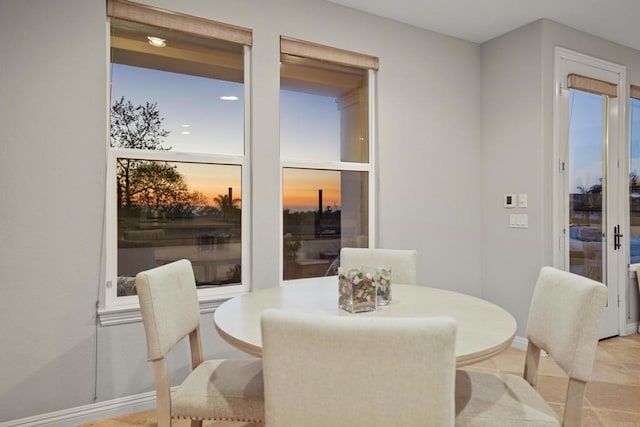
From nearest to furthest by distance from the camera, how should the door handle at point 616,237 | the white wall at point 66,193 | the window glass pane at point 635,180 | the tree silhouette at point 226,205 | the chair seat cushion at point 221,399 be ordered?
the chair seat cushion at point 221,399
the white wall at point 66,193
the tree silhouette at point 226,205
the door handle at point 616,237
the window glass pane at point 635,180

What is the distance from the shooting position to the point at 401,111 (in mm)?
3354

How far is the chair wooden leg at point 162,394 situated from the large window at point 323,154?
1462 millimetres

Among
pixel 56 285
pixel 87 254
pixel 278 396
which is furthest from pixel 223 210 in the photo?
pixel 278 396

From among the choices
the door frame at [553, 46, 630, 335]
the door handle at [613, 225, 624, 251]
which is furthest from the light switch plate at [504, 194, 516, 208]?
the door handle at [613, 225, 624, 251]

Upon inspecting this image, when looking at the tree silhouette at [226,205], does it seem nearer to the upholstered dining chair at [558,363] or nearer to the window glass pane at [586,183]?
the upholstered dining chair at [558,363]

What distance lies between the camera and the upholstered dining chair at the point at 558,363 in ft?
4.36

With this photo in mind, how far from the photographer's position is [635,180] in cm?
403

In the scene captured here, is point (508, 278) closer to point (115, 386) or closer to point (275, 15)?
point (275, 15)

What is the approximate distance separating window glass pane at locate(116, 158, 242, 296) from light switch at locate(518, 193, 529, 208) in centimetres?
233

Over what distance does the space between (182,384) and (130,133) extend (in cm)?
154

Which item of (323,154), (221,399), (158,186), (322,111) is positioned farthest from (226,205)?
(221,399)

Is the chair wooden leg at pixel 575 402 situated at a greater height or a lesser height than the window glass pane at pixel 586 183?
lesser

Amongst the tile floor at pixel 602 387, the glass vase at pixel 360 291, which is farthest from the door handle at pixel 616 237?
the glass vase at pixel 360 291

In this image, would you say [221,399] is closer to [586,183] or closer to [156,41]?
[156,41]
